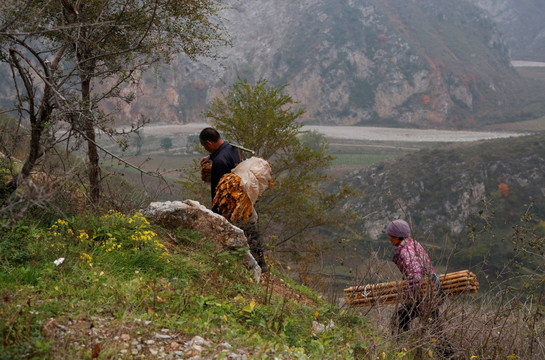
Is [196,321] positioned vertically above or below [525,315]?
above

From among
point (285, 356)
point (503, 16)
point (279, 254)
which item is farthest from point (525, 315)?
point (503, 16)

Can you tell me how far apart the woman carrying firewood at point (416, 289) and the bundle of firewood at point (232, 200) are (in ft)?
6.05

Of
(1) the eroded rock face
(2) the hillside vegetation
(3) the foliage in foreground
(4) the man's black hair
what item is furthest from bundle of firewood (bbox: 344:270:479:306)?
(2) the hillside vegetation

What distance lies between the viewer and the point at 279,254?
1689cm

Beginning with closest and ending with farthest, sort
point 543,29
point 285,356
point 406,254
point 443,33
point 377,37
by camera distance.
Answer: point 285,356 → point 406,254 → point 377,37 → point 443,33 → point 543,29

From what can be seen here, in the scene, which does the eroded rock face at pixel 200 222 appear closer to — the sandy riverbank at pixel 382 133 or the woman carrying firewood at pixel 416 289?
the woman carrying firewood at pixel 416 289

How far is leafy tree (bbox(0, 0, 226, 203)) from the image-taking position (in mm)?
4332

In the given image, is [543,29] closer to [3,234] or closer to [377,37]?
[377,37]

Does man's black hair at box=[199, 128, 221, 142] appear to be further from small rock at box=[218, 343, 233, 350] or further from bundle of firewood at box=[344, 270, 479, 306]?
small rock at box=[218, 343, 233, 350]

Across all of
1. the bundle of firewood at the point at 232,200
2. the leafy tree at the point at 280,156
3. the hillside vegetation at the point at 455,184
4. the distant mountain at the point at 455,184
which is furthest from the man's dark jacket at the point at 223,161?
the distant mountain at the point at 455,184

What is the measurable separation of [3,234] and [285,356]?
271 centimetres

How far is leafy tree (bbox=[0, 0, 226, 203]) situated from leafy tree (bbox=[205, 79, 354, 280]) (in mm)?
7737

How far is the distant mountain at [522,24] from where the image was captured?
15100 centimetres

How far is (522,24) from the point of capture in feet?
534
